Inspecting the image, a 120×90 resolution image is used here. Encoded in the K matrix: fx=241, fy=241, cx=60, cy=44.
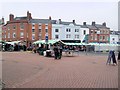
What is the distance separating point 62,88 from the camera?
819cm

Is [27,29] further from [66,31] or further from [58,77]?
[58,77]

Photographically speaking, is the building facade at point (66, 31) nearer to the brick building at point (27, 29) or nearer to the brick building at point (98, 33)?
the brick building at point (27, 29)

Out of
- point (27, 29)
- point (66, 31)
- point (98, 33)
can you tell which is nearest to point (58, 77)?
point (27, 29)

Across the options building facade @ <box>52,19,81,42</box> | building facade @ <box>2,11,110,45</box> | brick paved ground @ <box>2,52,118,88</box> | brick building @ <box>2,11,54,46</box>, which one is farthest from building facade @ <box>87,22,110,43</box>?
brick paved ground @ <box>2,52,118,88</box>

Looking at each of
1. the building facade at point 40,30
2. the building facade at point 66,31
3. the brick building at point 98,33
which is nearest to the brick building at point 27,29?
the building facade at point 40,30

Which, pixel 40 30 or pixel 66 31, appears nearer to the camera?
pixel 40 30

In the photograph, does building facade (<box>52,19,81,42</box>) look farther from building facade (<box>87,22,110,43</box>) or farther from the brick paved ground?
the brick paved ground

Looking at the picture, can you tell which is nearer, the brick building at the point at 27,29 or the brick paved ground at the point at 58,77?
the brick paved ground at the point at 58,77

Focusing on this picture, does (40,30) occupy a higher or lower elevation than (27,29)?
lower

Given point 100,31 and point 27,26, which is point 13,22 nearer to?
point 27,26

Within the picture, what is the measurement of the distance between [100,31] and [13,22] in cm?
3042

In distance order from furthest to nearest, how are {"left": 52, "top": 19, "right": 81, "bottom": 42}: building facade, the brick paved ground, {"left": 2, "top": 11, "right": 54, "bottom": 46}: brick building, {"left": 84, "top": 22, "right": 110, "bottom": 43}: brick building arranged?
{"left": 84, "top": 22, "right": 110, "bottom": 43}: brick building
{"left": 52, "top": 19, "right": 81, "bottom": 42}: building facade
{"left": 2, "top": 11, "right": 54, "bottom": 46}: brick building
the brick paved ground

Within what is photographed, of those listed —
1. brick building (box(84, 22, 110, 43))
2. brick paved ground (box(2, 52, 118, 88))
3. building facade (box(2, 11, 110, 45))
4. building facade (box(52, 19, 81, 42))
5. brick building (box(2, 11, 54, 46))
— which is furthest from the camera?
brick building (box(84, 22, 110, 43))

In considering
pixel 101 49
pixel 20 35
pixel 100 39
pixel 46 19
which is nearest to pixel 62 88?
pixel 101 49
